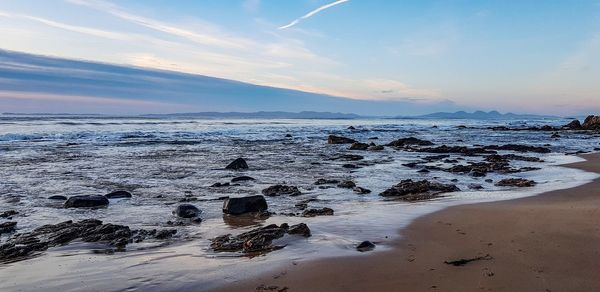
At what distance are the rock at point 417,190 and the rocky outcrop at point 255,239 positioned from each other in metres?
4.24

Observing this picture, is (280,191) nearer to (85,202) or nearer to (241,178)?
(241,178)

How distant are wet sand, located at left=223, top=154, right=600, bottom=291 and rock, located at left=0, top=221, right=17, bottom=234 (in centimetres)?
450

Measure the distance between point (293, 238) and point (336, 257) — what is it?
3.52 feet

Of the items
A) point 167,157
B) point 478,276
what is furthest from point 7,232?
point 167,157

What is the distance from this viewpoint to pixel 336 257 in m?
5.88

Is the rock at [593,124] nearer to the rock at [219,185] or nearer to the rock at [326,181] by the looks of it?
the rock at [326,181]

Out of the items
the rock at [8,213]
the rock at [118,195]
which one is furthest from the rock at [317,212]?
the rock at [8,213]

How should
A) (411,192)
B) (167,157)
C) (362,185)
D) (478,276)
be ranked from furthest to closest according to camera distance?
1. (167,157)
2. (362,185)
3. (411,192)
4. (478,276)

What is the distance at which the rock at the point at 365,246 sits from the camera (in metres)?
6.25

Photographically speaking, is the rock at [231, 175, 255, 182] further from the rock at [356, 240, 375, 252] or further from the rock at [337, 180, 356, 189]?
the rock at [356, 240, 375, 252]

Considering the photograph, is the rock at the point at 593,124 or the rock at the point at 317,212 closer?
the rock at the point at 317,212

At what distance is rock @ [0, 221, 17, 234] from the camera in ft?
23.6

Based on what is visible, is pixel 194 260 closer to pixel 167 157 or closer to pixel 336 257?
pixel 336 257

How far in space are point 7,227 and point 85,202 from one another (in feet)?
6.65
